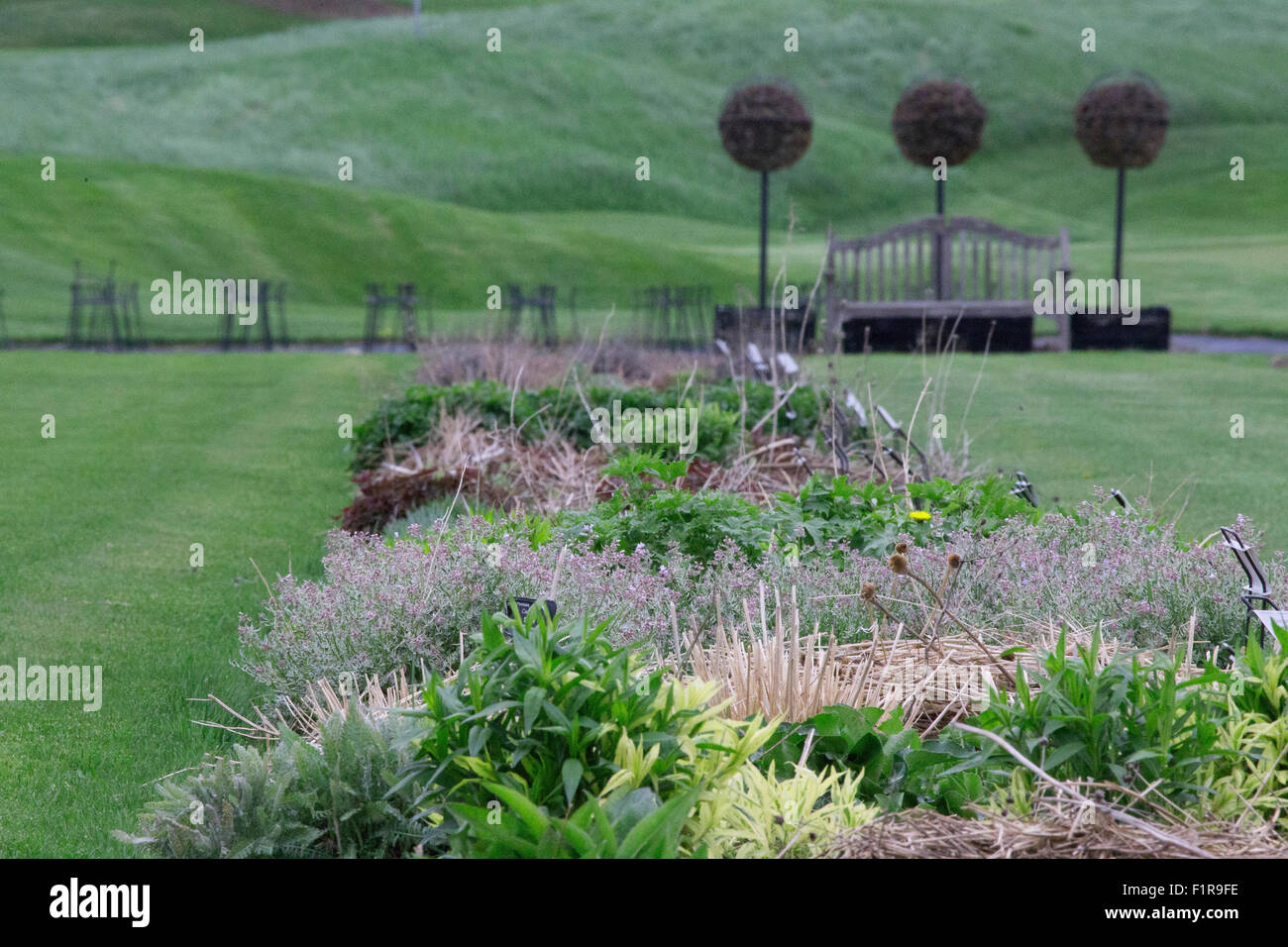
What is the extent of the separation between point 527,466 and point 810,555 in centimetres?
272

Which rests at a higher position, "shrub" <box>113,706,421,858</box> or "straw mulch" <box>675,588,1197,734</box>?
"straw mulch" <box>675,588,1197,734</box>

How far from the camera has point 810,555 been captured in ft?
16.6

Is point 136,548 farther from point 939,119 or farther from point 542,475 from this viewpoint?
point 939,119

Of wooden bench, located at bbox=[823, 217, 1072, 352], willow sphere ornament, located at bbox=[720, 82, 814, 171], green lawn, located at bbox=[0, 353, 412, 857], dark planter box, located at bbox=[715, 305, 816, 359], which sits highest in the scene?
willow sphere ornament, located at bbox=[720, 82, 814, 171]

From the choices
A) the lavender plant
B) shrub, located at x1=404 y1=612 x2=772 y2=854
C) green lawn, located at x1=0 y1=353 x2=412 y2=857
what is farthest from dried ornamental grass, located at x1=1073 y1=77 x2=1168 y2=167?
shrub, located at x1=404 y1=612 x2=772 y2=854

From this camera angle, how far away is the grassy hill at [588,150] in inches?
1169

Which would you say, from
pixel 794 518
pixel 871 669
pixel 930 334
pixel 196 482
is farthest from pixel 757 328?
pixel 871 669

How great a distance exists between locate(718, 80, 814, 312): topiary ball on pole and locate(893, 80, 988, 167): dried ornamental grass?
80.7 inches

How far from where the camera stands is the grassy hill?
2969 centimetres

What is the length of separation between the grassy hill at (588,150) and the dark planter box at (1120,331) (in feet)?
11.1

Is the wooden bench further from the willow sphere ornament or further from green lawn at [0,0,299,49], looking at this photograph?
green lawn at [0,0,299,49]

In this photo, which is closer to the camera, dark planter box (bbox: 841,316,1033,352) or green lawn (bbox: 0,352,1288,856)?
green lawn (bbox: 0,352,1288,856)

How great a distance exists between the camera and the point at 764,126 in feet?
60.2
